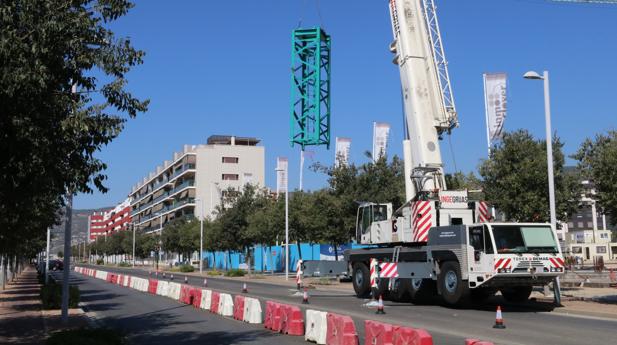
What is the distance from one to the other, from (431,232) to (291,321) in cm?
785

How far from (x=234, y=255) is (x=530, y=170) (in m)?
60.1

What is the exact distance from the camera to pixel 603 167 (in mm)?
19000

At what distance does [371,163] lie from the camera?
38625 mm

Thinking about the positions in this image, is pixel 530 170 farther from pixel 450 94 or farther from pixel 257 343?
pixel 257 343

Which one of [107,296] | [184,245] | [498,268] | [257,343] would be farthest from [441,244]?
[184,245]

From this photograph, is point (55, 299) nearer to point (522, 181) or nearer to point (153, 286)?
point (153, 286)

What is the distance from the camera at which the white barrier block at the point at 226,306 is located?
18156mm

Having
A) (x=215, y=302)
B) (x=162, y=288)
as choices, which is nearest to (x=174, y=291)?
(x=162, y=288)

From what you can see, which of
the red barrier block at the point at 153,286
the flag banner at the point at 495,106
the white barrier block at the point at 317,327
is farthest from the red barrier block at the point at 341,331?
the flag banner at the point at 495,106

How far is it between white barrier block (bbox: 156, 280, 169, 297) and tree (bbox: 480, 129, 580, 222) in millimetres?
13821

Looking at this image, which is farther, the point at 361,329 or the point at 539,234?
the point at 539,234

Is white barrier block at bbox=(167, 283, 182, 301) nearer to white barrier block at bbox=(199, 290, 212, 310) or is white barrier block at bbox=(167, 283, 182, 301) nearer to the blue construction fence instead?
white barrier block at bbox=(199, 290, 212, 310)

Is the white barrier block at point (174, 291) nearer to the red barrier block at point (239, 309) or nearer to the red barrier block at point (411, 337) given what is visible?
the red barrier block at point (239, 309)

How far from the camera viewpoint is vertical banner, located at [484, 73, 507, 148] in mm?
37500
